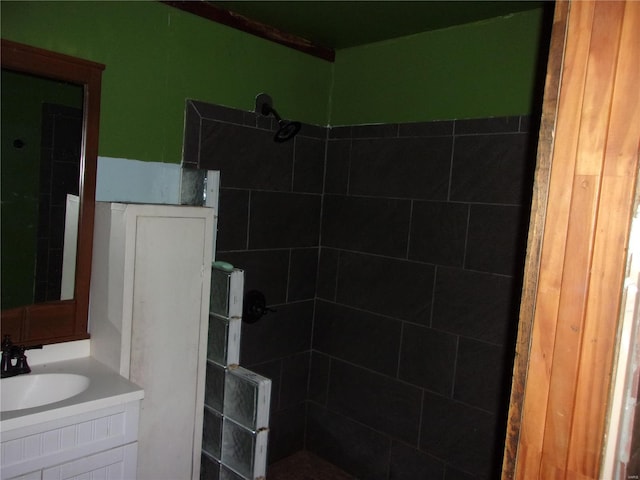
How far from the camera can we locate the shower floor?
9.03ft

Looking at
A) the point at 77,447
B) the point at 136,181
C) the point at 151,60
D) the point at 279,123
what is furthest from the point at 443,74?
the point at 77,447

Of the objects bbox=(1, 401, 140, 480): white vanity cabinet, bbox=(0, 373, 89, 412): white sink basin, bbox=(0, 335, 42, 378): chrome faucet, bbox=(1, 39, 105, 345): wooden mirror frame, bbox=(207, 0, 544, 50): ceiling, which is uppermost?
bbox=(207, 0, 544, 50): ceiling

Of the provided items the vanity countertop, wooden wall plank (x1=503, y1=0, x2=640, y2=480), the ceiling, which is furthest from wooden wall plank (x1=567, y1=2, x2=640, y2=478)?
the ceiling

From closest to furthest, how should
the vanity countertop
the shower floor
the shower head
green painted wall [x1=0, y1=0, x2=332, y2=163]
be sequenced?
1. the vanity countertop
2. green painted wall [x1=0, y1=0, x2=332, y2=163]
3. the shower head
4. the shower floor

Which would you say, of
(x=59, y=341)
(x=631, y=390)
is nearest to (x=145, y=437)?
(x=59, y=341)

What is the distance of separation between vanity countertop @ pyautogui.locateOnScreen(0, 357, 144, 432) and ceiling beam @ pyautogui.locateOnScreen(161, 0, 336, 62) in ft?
5.19

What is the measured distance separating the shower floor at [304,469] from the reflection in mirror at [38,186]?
5.17 feet

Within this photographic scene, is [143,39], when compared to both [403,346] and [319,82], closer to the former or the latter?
[319,82]

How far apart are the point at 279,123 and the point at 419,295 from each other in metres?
1.17

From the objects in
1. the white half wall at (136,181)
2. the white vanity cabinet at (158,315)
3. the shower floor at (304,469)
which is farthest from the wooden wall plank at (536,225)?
the shower floor at (304,469)

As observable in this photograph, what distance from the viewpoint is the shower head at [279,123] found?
2.54 meters

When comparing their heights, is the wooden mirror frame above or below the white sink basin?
above

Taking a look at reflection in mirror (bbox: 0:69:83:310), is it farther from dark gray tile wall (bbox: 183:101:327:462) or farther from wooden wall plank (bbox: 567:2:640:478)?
wooden wall plank (bbox: 567:2:640:478)

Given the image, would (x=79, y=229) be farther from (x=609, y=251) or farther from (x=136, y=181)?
(x=609, y=251)
